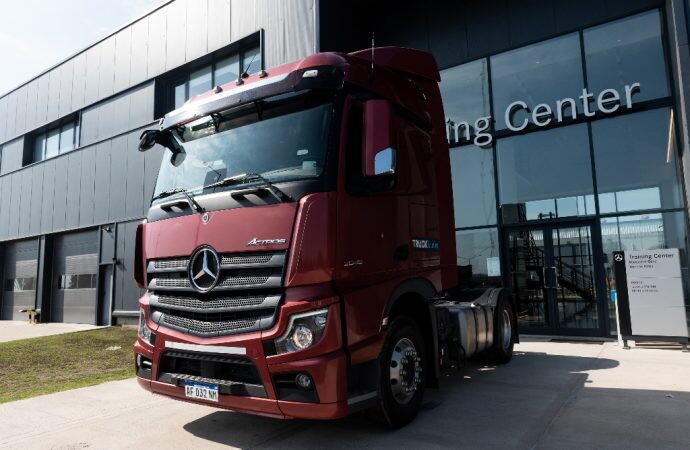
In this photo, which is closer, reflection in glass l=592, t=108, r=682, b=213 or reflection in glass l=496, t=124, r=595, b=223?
reflection in glass l=592, t=108, r=682, b=213

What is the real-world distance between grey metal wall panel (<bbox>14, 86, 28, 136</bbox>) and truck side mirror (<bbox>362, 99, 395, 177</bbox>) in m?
24.3

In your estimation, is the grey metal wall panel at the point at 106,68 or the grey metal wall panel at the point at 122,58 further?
the grey metal wall panel at the point at 106,68

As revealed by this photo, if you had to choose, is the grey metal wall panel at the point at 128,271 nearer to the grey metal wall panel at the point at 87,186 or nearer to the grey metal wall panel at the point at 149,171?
the grey metal wall panel at the point at 149,171

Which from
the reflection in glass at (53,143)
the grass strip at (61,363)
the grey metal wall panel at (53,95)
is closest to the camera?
the grass strip at (61,363)

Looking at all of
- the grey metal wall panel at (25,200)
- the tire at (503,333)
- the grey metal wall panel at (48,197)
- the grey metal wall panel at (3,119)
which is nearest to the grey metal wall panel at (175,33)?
the grey metal wall panel at (48,197)

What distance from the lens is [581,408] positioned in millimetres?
4680

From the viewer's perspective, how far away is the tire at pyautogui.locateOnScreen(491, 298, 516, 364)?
6876mm

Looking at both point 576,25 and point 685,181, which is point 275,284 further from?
point 576,25

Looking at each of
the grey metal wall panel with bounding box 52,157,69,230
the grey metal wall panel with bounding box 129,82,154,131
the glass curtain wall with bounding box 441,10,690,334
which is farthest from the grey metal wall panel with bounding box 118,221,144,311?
the glass curtain wall with bounding box 441,10,690,334

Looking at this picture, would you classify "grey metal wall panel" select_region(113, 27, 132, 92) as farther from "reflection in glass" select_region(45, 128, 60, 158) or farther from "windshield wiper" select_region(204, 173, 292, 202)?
"windshield wiper" select_region(204, 173, 292, 202)

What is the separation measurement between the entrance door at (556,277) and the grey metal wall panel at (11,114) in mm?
24040

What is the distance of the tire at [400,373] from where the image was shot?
3.87 meters

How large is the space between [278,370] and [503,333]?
486 centimetres

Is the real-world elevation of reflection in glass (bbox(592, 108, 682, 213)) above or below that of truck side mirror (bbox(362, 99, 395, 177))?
above
